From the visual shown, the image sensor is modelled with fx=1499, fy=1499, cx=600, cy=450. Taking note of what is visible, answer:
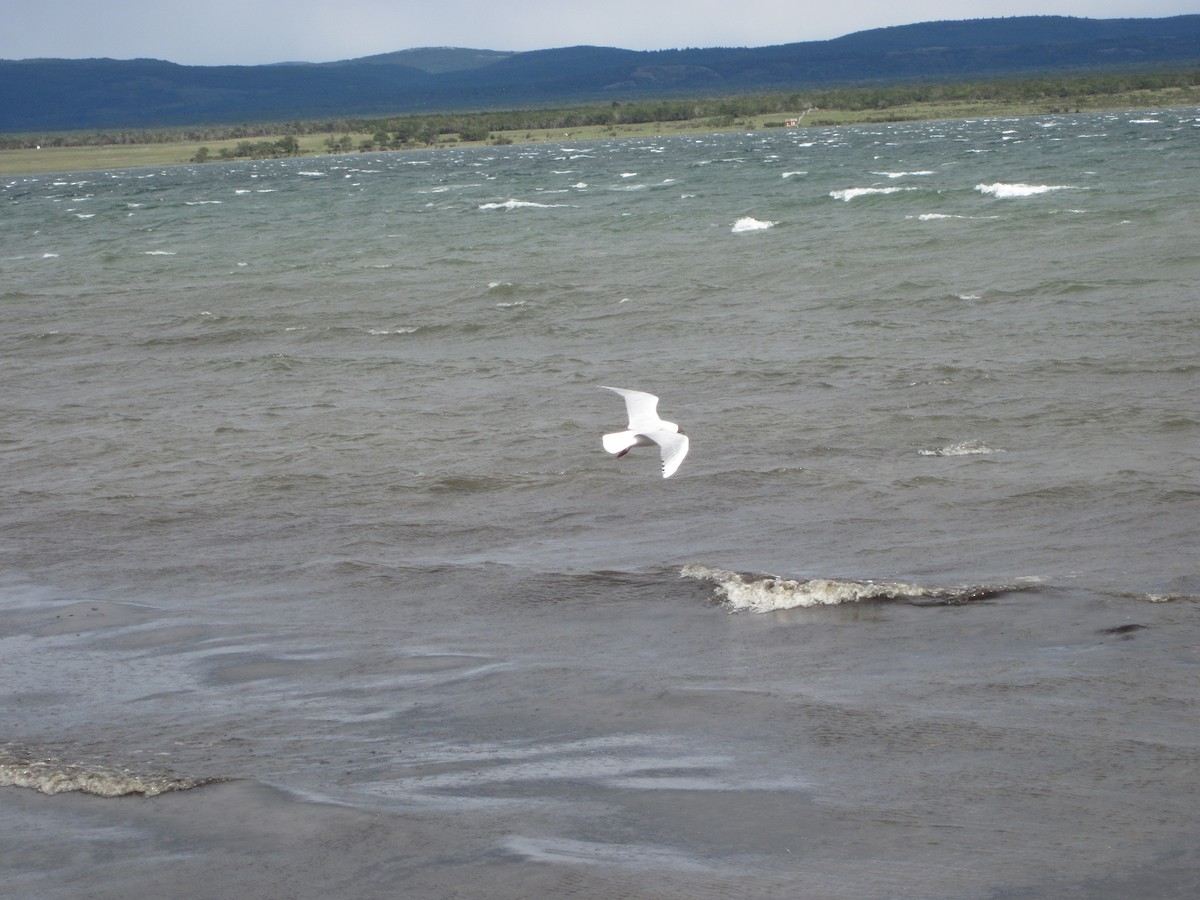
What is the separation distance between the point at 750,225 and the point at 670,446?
1073 inches

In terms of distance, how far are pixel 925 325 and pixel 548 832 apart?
15539 mm

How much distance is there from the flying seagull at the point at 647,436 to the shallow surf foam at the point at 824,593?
893mm

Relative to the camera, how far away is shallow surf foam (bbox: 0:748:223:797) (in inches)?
268

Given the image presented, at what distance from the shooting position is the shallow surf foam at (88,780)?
680 cm

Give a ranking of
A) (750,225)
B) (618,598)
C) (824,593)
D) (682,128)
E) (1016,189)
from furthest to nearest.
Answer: (682,128) < (1016,189) < (750,225) < (618,598) < (824,593)

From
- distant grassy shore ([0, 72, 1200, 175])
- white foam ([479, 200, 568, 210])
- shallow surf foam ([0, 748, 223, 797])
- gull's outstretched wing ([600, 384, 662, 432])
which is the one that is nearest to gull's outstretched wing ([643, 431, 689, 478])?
gull's outstretched wing ([600, 384, 662, 432])

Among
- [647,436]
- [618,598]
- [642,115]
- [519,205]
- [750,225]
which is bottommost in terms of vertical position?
[618,598]

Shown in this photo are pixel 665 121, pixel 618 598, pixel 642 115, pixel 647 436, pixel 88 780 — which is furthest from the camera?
pixel 642 115

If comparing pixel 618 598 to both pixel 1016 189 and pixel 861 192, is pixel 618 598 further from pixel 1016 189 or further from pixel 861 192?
pixel 861 192

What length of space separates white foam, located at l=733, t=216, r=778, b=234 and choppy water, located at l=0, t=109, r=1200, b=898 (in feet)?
35.1

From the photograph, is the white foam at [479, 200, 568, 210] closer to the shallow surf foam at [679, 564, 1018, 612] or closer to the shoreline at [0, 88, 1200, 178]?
the shallow surf foam at [679, 564, 1018, 612]

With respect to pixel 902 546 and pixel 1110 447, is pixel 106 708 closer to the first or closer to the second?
pixel 902 546

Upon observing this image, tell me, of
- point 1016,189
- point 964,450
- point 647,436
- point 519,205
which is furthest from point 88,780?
point 519,205

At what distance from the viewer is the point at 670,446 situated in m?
10.5
